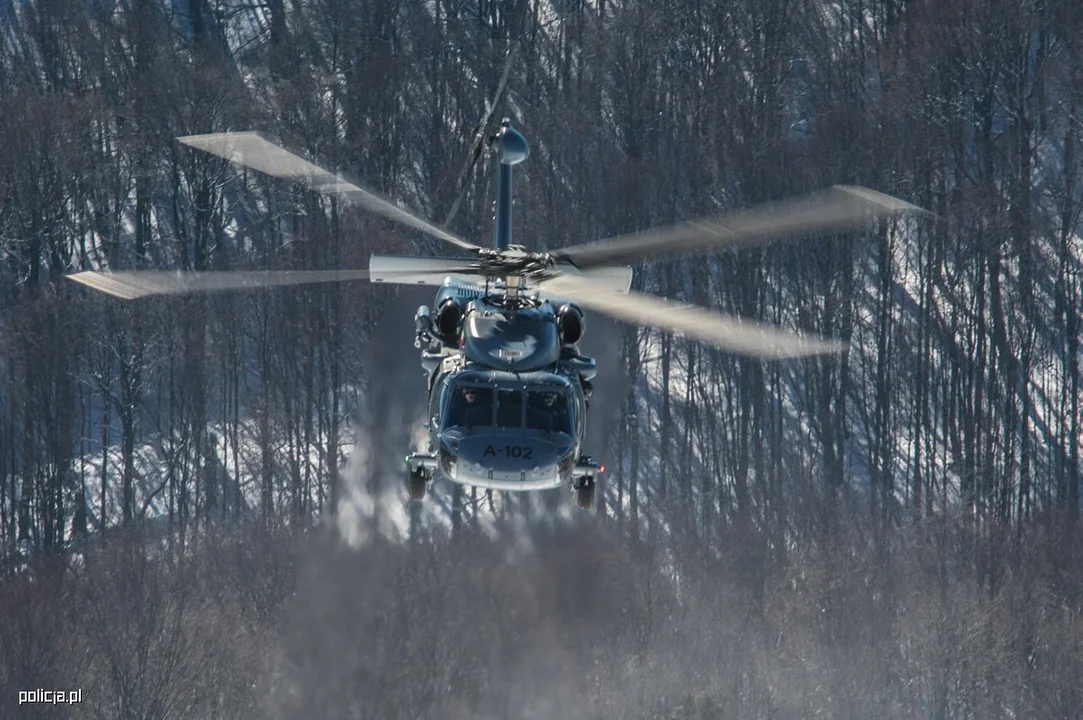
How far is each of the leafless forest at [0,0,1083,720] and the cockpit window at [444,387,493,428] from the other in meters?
20.8

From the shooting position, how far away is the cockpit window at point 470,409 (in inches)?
940

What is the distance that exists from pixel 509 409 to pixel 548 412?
0.45 meters

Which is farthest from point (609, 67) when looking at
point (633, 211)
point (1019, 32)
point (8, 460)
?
point (8, 460)

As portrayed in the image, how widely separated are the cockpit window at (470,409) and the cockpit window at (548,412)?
0.45 m

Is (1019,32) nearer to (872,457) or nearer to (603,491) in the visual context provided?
(872,457)

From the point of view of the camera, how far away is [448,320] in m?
25.0

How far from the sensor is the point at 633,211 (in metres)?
54.4

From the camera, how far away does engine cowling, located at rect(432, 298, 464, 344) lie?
25.0 m

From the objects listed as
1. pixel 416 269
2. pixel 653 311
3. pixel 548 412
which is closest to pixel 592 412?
pixel 548 412

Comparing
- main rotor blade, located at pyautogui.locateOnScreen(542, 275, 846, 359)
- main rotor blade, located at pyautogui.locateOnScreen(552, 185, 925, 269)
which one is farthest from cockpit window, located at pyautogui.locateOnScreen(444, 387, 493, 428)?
main rotor blade, located at pyautogui.locateOnScreen(552, 185, 925, 269)

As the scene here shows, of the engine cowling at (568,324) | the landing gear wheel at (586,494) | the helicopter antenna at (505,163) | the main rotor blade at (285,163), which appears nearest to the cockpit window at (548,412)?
the landing gear wheel at (586,494)

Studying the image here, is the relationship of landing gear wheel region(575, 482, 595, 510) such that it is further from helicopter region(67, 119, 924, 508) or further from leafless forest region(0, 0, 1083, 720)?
leafless forest region(0, 0, 1083, 720)

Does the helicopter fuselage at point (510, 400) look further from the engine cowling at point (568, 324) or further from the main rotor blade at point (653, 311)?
the main rotor blade at point (653, 311)

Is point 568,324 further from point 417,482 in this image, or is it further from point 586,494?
point 417,482
